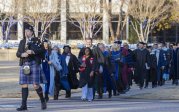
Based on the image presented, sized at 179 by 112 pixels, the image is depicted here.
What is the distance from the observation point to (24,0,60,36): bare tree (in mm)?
44531

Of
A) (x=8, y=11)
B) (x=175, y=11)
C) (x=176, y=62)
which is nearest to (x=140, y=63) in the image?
(x=176, y=62)

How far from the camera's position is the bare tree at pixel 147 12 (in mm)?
47278

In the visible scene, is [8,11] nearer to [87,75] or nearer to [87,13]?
[87,13]

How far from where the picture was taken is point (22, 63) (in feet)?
43.5

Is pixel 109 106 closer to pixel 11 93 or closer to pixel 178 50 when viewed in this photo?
pixel 11 93

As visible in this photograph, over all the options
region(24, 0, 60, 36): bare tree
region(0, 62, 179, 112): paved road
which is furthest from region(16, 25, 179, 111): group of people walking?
region(24, 0, 60, 36): bare tree

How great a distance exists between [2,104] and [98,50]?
3800mm

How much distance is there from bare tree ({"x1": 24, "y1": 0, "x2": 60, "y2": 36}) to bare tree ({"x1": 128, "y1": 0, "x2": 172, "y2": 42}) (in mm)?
6360

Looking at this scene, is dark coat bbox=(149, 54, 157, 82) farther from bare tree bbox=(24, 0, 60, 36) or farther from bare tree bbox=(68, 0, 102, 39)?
bare tree bbox=(68, 0, 102, 39)

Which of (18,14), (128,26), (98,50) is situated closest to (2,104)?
(98,50)

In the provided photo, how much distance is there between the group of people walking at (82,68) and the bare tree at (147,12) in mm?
23912

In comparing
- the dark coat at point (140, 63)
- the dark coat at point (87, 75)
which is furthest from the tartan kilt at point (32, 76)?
the dark coat at point (140, 63)

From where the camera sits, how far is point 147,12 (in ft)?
157

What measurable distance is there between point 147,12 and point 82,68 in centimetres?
3146
